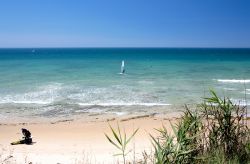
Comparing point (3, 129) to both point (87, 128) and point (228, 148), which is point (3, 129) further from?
point (228, 148)

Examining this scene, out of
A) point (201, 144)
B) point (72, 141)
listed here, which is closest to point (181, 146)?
point (201, 144)

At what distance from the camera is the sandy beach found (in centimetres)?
940

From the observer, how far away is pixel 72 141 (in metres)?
11.8

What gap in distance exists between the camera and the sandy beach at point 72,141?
30.8 feet

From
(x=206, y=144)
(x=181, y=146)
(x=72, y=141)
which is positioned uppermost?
(x=181, y=146)

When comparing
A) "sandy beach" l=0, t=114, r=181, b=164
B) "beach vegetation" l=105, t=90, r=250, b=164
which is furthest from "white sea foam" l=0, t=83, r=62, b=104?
"beach vegetation" l=105, t=90, r=250, b=164

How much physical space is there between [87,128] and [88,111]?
11.5ft

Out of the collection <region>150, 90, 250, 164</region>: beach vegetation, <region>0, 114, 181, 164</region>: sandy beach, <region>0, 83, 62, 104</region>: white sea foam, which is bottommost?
<region>0, 114, 181, 164</region>: sandy beach

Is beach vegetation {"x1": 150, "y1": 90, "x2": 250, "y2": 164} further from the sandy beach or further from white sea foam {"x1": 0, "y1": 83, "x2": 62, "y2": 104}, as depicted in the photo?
white sea foam {"x1": 0, "y1": 83, "x2": 62, "y2": 104}

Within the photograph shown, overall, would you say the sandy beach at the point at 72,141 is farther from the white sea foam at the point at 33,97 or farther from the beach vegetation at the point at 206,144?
the white sea foam at the point at 33,97

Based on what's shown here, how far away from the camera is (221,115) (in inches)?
204

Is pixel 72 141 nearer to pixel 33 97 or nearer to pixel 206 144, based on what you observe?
pixel 206 144

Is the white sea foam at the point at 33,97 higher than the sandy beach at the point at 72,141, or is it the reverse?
the white sea foam at the point at 33,97

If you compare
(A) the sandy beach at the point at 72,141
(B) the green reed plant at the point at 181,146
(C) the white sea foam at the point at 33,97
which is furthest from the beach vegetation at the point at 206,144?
(C) the white sea foam at the point at 33,97
